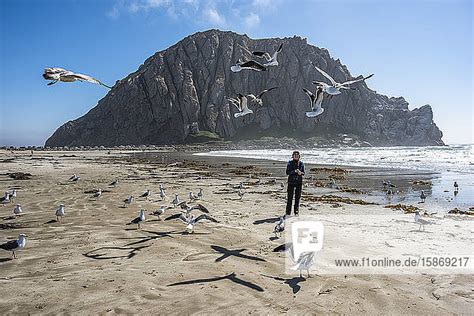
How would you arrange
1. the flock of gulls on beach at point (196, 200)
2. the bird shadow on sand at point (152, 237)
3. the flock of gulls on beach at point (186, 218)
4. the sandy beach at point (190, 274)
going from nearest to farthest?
the sandy beach at point (190, 274), the flock of gulls on beach at point (186, 218), the flock of gulls on beach at point (196, 200), the bird shadow on sand at point (152, 237)

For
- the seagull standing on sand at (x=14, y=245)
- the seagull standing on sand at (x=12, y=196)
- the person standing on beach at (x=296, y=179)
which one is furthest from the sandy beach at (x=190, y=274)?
the seagull standing on sand at (x=12, y=196)

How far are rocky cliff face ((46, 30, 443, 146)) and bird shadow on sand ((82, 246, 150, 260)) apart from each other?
15029 centimetres

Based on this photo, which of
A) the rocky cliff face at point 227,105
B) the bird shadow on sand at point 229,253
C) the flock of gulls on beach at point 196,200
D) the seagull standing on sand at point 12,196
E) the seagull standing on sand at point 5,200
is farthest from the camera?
the rocky cliff face at point 227,105

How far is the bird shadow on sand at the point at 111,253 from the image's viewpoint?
7.38 metres

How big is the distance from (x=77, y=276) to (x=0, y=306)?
1.25m

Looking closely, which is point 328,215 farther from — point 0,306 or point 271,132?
point 271,132

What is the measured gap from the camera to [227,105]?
16638 cm

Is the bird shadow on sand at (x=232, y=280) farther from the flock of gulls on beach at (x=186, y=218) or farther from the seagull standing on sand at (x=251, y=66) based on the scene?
the seagull standing on sand at (x=251, y=66)

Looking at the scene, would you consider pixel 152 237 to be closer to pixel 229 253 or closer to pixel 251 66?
pixel 229 253

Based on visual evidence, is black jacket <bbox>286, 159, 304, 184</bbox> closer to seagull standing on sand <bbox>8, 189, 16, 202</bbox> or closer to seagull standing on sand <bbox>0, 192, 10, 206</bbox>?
seagull standing on sand <bbox>0, 192, 10, 206</bbox>

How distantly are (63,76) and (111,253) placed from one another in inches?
153

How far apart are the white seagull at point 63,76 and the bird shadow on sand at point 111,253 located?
3648 millimetres

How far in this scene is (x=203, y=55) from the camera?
173625 millimetres

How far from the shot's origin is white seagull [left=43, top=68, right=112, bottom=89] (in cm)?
674
